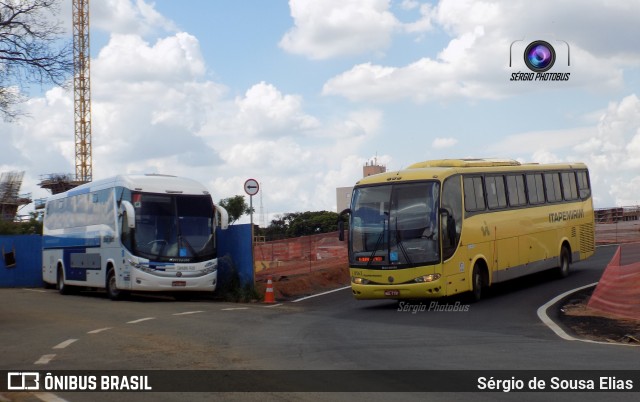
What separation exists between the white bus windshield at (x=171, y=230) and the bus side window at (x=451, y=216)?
8001 millimetres

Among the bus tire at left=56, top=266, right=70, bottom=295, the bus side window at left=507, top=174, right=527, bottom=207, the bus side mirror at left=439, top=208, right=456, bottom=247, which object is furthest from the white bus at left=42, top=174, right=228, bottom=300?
the bus side window at left=507, top=174, right=527, bottom=207

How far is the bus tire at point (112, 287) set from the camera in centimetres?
2638

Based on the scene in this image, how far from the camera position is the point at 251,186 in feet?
87.0

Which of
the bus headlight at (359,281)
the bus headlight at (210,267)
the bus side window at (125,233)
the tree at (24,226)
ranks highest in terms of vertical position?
the tree at (24,226)

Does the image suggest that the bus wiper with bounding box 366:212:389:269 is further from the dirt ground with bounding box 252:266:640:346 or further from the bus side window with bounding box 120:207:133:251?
the bus side window with bounding box 120:207:133:251

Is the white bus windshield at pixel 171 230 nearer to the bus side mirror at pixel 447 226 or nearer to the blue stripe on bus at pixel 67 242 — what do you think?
the blue stripe on bus at pixel 67 242

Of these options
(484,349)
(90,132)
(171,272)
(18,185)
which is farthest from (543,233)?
(90,132)

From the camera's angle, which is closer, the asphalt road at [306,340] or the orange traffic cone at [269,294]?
the asphalt road at [306,340]

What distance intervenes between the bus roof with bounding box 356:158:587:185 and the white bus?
19.9 feet

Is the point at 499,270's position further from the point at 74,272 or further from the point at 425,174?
the point at 74,272

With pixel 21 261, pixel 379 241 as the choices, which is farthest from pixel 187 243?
pixel 21 261

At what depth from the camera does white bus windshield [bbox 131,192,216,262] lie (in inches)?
981

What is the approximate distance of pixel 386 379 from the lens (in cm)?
1015

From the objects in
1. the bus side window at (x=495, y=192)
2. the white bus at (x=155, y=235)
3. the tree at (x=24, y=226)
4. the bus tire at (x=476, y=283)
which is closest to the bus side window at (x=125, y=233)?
the white bus at (x=155, y=235)
